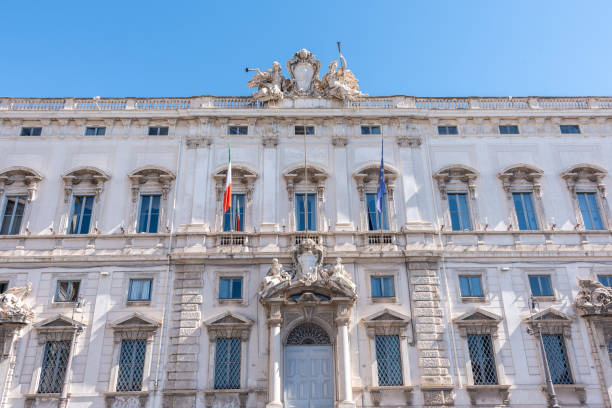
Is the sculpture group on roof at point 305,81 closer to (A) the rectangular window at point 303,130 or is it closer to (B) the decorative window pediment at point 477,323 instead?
(A) the rectangular window at point 303,130

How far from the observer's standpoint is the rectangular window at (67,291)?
22.7 metres

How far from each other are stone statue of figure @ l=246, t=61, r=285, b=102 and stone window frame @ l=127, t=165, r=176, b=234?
255 inches

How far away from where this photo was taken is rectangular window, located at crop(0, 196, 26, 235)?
24188 mm

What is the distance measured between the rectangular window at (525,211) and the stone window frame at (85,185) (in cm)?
2079

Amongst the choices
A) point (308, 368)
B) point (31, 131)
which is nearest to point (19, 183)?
point (31, 131)

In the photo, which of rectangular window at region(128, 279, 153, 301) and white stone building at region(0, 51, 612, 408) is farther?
rectangular window at region(128, 279, 153, 301)

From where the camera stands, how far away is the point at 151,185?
990 inches

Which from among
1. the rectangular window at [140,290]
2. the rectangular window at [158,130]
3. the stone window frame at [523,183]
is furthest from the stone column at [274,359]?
the stone window frame at [523,183]

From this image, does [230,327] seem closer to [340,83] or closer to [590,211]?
[340,83]

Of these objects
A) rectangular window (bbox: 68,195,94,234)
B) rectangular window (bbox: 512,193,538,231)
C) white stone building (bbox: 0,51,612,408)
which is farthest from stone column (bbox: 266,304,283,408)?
rectangular window (bbox: 512,193,538,231)

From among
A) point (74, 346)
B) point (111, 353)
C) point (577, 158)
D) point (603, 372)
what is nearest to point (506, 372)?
point (603, 372)

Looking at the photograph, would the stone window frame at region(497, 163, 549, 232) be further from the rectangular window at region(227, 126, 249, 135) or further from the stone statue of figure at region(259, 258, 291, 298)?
the rectangular window at region(227, 126, 249, 135)

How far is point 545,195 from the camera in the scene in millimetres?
25219

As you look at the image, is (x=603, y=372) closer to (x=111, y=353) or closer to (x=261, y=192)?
(x=261, y=192)
